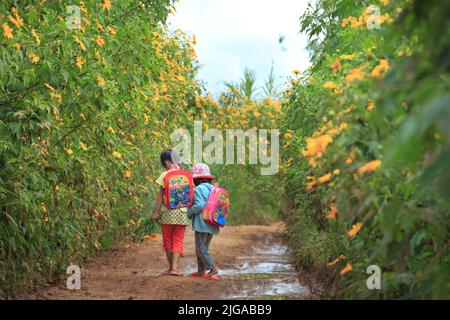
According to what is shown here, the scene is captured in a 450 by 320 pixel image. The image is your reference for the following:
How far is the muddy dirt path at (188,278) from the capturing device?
7070 millimetres

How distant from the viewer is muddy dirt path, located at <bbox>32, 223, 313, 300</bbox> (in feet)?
23.2

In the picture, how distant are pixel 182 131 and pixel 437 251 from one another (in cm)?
957

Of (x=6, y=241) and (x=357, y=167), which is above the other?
(x=357, y=167)

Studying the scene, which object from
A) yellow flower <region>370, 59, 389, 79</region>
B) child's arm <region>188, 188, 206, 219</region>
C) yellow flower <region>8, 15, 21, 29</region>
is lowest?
child's arm <region>188, 188, 206, 219</region>

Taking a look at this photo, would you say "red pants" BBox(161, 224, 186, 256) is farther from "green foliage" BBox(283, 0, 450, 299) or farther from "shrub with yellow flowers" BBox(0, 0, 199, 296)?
"green foliage" BBox(283, 0, 450, 299)

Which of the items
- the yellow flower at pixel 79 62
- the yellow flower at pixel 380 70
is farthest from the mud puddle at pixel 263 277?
the yellow flower at pixel 380 70

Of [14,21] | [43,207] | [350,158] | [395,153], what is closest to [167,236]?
[43,207]

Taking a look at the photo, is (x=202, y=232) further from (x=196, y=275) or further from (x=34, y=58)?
(x=34, y=58)

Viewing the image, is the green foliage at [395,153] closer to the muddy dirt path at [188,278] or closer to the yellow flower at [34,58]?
Answer: the muddy dirt path at [188,278]

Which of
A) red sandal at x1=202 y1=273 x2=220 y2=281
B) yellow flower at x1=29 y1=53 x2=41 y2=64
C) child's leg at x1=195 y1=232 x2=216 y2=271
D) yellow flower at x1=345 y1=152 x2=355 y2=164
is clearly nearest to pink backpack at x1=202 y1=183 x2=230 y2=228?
child's leg at x1=195 y1=232 x2=216 y2=271

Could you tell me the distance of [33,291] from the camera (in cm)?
685

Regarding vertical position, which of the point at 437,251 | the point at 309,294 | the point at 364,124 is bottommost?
the point at 309,294

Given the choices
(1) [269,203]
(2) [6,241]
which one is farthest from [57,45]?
(1) [269,203]

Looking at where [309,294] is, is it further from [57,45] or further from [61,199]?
[57,45]
